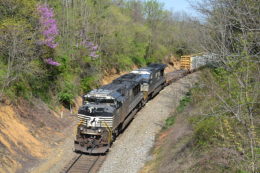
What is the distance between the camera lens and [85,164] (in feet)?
51.3

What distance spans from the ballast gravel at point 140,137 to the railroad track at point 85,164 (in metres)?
0.35

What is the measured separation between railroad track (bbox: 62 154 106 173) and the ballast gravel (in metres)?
0.35

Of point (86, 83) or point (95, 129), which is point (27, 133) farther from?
point (86, 83)

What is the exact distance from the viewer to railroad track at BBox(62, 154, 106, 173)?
1485 cm

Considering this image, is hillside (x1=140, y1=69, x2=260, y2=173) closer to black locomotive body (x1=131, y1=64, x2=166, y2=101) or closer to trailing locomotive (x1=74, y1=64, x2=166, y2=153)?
trailing locomotive (x1=74, y1=64, x2=166, y2=153)

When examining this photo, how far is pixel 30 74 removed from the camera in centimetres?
2164

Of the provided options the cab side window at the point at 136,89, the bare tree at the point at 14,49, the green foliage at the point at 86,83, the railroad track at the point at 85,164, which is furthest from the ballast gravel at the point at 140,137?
the bare tree at the point at 14,49

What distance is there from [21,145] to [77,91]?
39.6 ft

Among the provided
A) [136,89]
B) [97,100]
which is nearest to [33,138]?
[97,100]

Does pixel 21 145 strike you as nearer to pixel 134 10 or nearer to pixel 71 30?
pixel 71 30

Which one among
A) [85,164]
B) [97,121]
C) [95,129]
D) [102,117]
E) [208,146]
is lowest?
[85,164]

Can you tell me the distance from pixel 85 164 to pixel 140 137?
5.72 metres

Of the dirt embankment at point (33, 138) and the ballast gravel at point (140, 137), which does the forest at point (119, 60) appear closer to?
the dirt embankment at point (33, 138)

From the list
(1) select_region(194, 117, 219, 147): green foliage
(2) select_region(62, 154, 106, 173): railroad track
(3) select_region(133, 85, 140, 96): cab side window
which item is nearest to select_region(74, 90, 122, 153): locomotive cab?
(2) select_region(62, 154, 106, 173): railroad track
